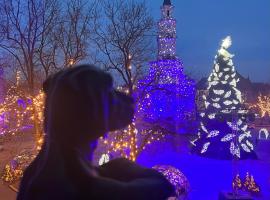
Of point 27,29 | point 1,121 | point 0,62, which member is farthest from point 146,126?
point 1,121

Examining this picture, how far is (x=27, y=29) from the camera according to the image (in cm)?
1151

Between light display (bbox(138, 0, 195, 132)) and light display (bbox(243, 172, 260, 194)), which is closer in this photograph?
light display (bbox(243, 172, 260, 194))

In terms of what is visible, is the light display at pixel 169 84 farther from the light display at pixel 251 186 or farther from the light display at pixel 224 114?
the light display at pixel 251 186

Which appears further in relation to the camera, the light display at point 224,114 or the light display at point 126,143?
the light display at point 224,114

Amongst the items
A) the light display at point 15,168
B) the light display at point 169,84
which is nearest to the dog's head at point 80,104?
the light display at point 15,168

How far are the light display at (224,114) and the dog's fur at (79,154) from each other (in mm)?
14700

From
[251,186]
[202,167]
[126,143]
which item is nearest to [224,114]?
[202,167]

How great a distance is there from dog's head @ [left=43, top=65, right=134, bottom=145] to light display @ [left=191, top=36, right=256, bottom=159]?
14.7 metres

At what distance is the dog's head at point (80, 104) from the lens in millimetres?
1353

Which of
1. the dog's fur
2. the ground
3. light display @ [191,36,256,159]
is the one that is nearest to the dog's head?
the dog's fur

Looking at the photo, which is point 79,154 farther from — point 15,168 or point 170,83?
point 170,83

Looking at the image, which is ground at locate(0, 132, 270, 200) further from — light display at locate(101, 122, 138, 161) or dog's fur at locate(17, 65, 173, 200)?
dog's fur at locate(17, 65, 173, 200)

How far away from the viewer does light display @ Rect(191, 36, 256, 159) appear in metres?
15.8

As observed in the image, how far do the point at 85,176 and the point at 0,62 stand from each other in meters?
14.5
